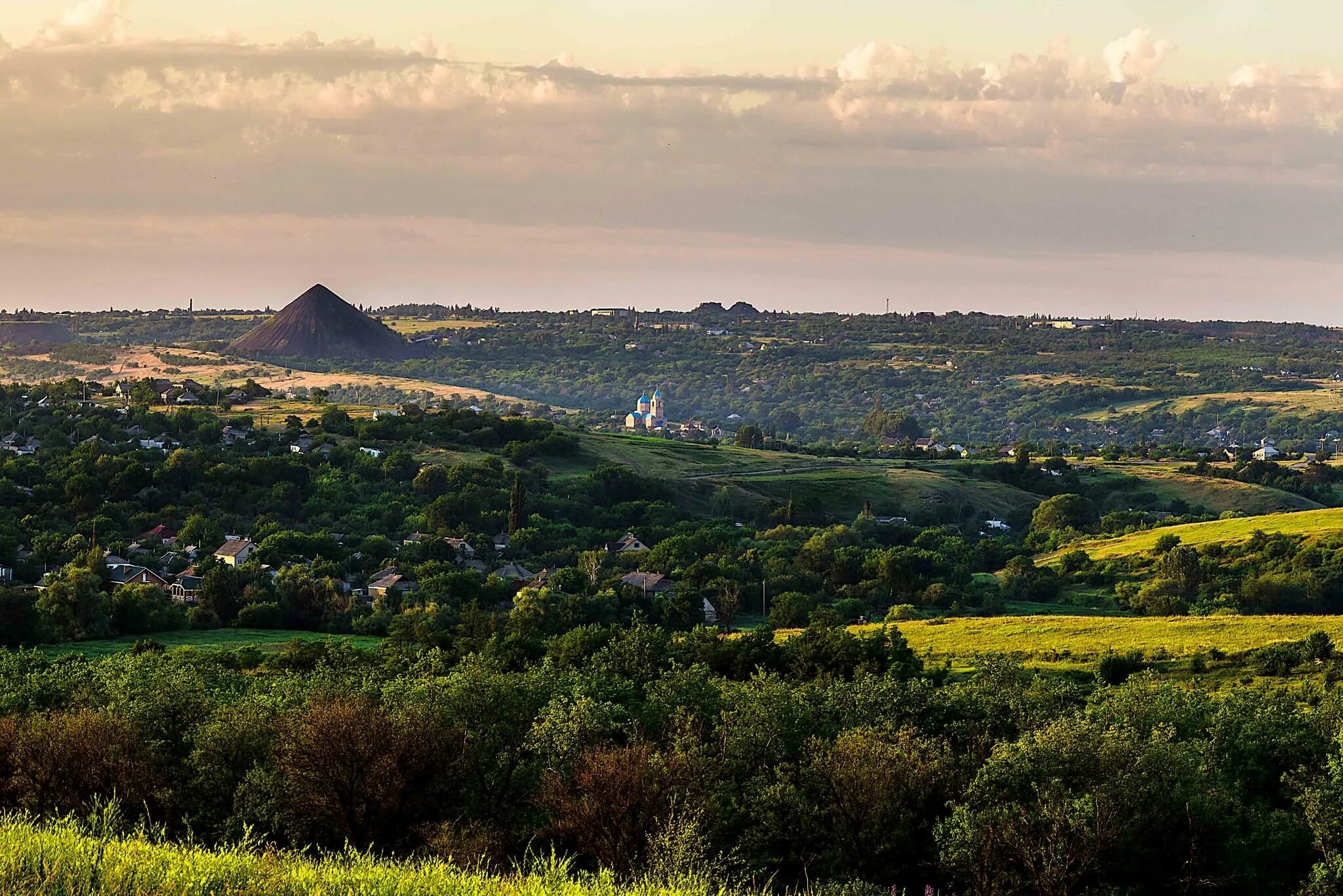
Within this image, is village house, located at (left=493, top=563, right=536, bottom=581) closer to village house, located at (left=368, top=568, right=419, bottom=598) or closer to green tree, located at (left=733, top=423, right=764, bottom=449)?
village house, located at (left=368, top=568, right=419, bottom=598)

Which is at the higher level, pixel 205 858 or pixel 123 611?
pixel 205 858

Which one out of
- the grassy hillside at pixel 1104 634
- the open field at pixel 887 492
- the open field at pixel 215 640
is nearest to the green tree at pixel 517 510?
the open field at pixel 887 492

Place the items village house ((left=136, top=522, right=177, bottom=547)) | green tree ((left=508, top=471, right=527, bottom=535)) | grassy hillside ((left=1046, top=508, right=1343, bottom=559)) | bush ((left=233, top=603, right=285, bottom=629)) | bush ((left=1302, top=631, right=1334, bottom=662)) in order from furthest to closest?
green tree ((left=508, top=471, right=527, bottom=535)) → grassy hillside ((left=1046, top=508, right=1343, bottom=559)) → village house ((left=136, top=522, right=177, bottom=547)) → bush ((left=233, top=603, right=285, bottom=629)) → bush ((left=1302, top=631, right=1334, bottom=662))

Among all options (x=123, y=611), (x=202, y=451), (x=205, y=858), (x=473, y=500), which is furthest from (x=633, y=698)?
(x=202, y=451)

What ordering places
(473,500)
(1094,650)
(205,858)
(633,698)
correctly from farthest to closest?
(473,500) → (1094,650) → (633,698) → (205,858)

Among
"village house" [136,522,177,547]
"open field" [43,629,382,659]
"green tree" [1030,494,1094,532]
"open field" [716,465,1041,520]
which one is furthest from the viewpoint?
"open field" [716,465,1041,520]

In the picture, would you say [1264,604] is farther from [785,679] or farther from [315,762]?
[315,762]

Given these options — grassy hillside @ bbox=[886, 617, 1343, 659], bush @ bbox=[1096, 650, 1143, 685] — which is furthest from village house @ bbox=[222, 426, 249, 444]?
bush @ bbox=[1096, 650, 1143, 685]
